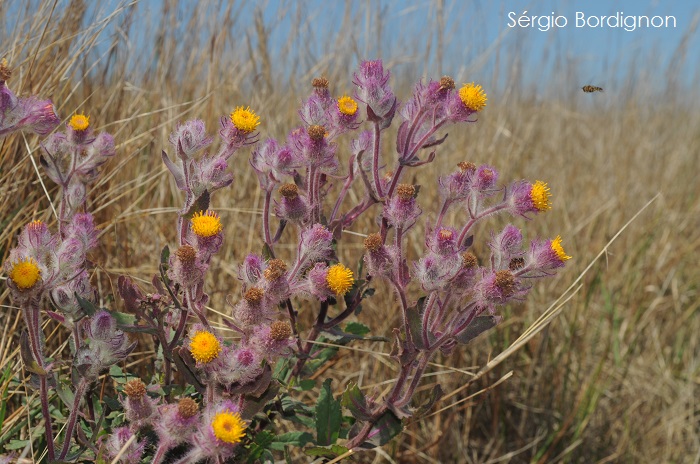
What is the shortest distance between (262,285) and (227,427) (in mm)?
289

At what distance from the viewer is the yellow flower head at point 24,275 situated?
44.1 inches

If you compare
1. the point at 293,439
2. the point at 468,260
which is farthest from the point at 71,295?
the point at 468,260

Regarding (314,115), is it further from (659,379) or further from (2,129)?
(659,379)

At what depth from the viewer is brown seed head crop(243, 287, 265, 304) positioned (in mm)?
1210

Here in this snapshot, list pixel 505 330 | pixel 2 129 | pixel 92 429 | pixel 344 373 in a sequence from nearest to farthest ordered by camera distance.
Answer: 1. pixel 2 129
2. pixel 92 429
3. pixel 344 373
4. pixel 505 330

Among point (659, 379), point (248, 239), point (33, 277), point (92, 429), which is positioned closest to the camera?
point (33, 277)

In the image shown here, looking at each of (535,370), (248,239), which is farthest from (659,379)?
(248,239)

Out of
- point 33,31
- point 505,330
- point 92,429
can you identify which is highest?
point 33,31

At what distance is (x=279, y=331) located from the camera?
1.19 meters

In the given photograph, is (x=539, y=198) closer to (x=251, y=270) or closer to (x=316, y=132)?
(x=316, y=132)

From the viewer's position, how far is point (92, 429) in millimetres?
1427

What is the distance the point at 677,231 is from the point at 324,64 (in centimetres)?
203

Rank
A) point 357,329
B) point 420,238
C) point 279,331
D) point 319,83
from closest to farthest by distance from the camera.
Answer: point 279,331, point 319,83, point 357,329, point 420,238

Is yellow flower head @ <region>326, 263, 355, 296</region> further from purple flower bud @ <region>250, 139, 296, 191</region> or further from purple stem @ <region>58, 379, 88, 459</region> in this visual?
purple stem @ <region>58, 379, 88, 459</region>
